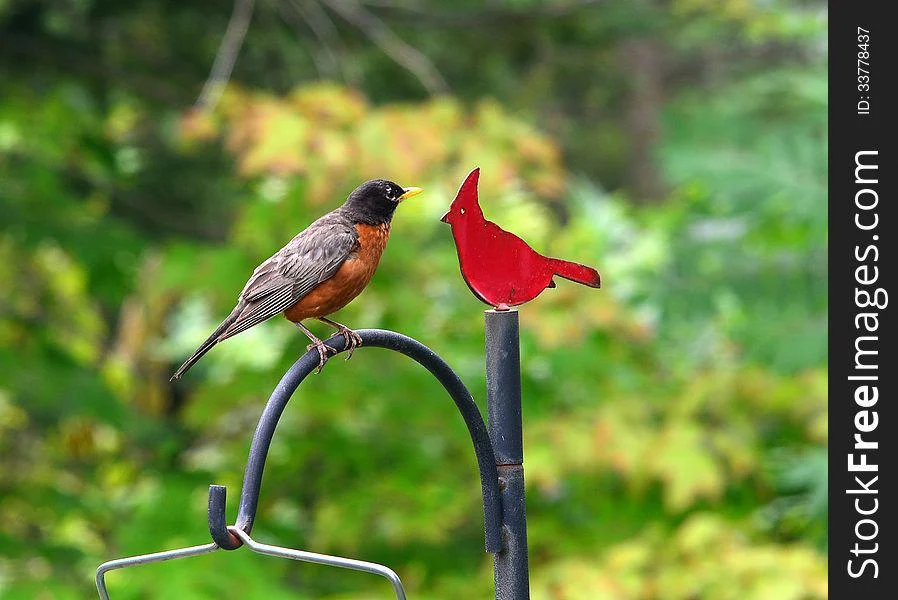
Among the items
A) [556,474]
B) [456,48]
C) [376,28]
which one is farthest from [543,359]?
[456,48]

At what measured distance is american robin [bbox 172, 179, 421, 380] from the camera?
1.41 m

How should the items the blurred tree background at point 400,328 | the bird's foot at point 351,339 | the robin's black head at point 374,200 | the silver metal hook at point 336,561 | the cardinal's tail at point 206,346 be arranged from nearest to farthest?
the silver metal hook at point 336,561, the cardinal's tail at point 206,346, the bird's foot at point 351,339, the robin's black head at point 374,200, the blurred tree background at point 400,328

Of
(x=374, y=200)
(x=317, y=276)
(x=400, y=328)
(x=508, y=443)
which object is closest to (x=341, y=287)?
(x=317, y=276)

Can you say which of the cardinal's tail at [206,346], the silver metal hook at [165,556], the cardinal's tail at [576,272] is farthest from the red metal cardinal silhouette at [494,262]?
the silver metal hook at [165,556]

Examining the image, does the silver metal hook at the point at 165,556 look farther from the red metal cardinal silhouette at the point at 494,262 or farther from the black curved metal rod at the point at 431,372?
the red metal cardinal silhouette at the point at 494,262

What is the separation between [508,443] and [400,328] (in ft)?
6.11

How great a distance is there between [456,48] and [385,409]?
1978 millimetres

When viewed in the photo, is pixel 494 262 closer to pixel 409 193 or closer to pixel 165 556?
pixel 409 193

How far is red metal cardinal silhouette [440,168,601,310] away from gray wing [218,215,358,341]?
0.64 ft

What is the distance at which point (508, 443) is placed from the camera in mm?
1410

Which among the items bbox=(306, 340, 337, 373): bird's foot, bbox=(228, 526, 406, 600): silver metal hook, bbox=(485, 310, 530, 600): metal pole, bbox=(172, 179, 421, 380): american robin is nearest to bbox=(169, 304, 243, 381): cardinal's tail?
bbox=(172, 179, 421, 380): american robin

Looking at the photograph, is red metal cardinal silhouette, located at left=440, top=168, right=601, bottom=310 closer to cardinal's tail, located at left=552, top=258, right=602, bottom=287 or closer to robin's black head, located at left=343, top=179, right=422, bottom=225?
cardinal's tail, located at left=552, top=258, right=602, bottom=287

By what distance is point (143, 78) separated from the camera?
400 centimetres

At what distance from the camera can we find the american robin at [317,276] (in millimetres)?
1408
